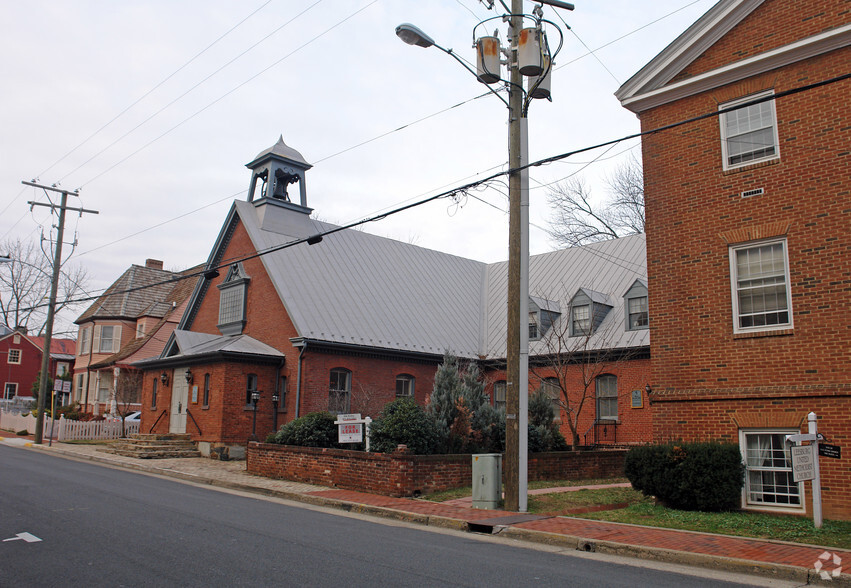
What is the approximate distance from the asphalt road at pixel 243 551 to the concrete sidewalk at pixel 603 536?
682 mm

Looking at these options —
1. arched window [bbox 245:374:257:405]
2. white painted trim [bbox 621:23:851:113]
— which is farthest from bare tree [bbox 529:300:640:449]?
white painted trim [bbox 621:23:851:113]

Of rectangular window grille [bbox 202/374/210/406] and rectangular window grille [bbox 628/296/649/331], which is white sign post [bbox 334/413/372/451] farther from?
rectangular window grille [bbox 628/296/649/331]

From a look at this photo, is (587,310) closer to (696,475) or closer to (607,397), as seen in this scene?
(607,397)

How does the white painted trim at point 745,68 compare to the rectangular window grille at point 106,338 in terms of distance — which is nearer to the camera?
the white painted trim at point 745,68

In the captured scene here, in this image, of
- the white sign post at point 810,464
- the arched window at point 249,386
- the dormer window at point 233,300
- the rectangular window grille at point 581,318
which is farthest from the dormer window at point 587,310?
the white sign post at point 810,464

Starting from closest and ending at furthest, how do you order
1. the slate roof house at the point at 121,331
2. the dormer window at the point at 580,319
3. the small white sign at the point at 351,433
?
the small white sign at the point at 351,433 → the dormer window at the point at 580,319 → the slate roof house at the point at 121,331

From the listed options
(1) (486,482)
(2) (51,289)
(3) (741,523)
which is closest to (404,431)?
(1) (486,482)

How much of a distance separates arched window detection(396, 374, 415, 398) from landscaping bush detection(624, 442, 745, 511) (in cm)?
1563

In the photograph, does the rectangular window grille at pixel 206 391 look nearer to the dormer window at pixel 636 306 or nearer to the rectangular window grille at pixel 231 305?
the rectangular window grille at pixel 231 305

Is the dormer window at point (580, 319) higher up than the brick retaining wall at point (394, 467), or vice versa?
the dormer window at point (580, 319)

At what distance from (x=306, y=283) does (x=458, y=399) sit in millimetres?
10698

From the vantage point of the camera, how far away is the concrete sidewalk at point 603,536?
8469 millimetres

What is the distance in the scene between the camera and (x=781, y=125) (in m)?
13.0

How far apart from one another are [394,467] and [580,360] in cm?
1303
